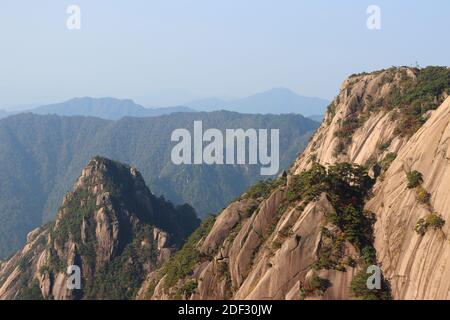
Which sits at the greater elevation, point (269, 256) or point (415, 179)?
point (415, 179)

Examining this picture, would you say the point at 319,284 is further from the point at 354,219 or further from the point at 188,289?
the point at 188,289

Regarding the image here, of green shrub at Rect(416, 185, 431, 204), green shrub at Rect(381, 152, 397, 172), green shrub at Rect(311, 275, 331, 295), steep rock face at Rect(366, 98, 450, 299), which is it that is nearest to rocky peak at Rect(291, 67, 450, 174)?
green shrub at Rect(381, 152, 397, 172)

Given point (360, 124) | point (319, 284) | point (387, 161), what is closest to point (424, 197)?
point (319, 284)

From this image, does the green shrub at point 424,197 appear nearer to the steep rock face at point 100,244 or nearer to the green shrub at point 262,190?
the green shrub at point 262,190

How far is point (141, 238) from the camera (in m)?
107

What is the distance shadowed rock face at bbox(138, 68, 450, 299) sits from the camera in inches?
1469

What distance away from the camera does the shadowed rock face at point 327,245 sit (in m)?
37.3

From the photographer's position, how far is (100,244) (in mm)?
106438

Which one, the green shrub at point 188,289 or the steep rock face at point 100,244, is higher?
the green shrub at point 188,289

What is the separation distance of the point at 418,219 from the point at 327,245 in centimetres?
693

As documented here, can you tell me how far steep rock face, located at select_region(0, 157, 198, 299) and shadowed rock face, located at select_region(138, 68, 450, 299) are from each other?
47.2 metres

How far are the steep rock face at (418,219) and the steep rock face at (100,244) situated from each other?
64746 mm

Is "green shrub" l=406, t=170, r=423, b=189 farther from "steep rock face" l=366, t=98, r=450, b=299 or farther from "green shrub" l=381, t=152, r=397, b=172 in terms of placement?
"green shrub" l=381, t=152, r=397, b=172

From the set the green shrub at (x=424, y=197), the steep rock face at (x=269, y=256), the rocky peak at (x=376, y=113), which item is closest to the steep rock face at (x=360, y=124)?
the rocky peak at (x=376, y=113)
